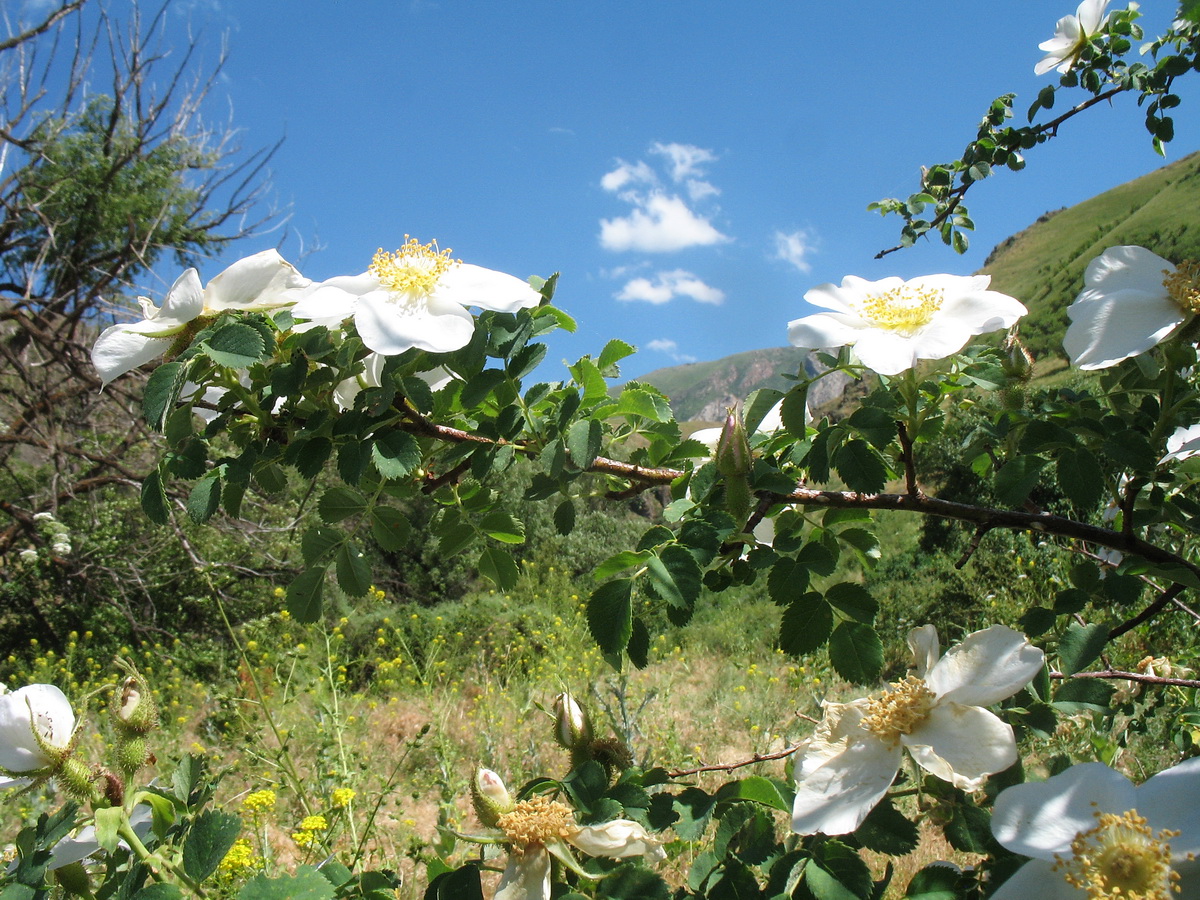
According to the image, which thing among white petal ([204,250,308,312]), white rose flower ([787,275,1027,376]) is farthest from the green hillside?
white petal ([204,250,308,312])

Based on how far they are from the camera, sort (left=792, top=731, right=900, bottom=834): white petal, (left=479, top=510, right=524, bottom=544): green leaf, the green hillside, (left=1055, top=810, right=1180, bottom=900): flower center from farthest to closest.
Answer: the green hillside < (left=479, top=510, right=524, bottom=544): green leaf < (left=792, top=731, right=900, bottom=834): white petal < (left=1055, top=810, right=1180, bottom=900): flower center

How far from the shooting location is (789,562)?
2.98 feet

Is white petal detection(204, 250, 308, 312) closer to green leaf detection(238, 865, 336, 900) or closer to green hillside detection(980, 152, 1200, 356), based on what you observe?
green leaf detection(238, 865, 336, 900)

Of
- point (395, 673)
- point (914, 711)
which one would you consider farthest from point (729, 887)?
point (395, 673)

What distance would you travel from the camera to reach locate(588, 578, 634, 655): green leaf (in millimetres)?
827

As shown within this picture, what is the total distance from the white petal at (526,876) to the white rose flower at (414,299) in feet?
2.00

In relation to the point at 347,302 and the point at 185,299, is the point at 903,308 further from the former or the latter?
the point at 185,299

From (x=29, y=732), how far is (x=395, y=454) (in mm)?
679

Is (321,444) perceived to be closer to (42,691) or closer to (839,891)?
(42,691)

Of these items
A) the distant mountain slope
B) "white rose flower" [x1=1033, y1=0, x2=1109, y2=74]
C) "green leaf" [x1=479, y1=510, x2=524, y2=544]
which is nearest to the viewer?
"green leaf" [x1=479, y1=510, x2=524, y2=544]

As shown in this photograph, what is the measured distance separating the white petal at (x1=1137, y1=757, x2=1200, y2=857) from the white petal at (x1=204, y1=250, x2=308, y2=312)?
1.07m

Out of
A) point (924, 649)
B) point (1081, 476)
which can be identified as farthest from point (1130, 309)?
point (924, 649)

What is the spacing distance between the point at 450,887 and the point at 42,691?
67 centimetres

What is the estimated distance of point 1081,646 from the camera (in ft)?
2.93
